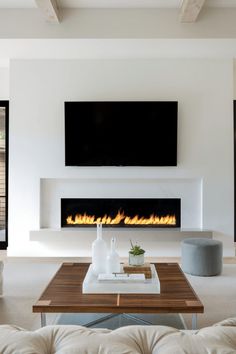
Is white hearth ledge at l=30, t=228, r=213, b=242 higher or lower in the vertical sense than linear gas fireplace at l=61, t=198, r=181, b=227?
lower

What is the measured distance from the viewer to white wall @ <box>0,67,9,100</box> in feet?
18.7

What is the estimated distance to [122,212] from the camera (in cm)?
545

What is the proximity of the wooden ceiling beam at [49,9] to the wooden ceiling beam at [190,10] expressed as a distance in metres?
1.39

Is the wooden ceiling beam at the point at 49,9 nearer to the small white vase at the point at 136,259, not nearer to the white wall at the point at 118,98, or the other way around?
the white wall at the point at 118,98

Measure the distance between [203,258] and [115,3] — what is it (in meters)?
3.07

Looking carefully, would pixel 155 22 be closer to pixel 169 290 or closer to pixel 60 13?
pixel 60 13

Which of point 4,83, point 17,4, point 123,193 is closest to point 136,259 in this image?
point 123,193

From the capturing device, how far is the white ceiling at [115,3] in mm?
4227

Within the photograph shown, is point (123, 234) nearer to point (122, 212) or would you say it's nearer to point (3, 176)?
point (122, 212)

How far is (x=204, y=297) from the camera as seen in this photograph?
367 centimetres

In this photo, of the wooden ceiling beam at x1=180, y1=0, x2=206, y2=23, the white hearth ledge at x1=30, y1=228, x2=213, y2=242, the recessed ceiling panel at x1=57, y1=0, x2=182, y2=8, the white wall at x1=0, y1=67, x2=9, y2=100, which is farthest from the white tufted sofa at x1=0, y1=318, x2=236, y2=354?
the white wall at x1=0, y1=67, x2=9, y2=100

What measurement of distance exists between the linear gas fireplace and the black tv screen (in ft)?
1.79

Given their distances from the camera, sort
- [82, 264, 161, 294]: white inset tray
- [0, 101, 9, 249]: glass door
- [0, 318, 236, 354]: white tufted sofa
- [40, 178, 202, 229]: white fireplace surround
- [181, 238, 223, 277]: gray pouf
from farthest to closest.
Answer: [0, 101, 9, 249]: glass door, [40, 178, 202, 229]: white fireplace surround, [181, 238, 223, 277]: gray pouf, [82, 264, 161, 294]: white inset tray, [0, 318, 236, 354]: white tufted sofa

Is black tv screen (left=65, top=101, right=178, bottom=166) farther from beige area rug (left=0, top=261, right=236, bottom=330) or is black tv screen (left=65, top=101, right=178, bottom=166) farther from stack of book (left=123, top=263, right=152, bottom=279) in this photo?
stack of book (left=123, top=263, right=152, bottom=279)
